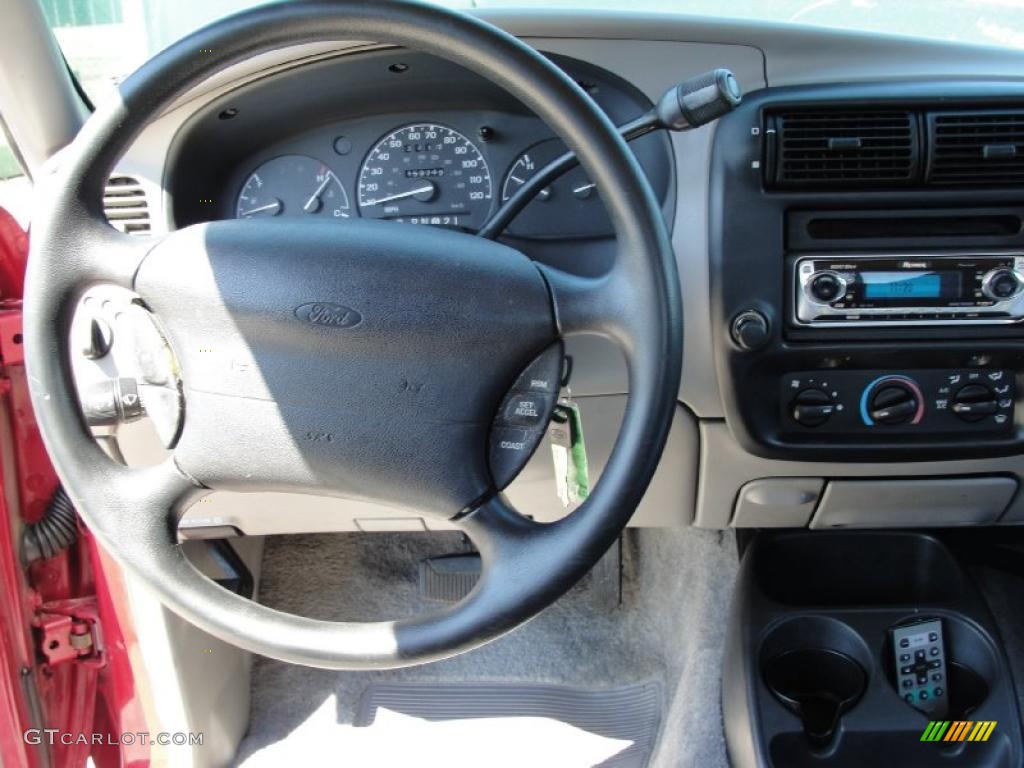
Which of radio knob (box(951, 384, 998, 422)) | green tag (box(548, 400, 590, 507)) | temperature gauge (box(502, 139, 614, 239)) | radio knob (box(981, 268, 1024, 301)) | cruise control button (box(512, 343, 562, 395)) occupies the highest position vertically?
temperature gauge (box(502, 139, 614, 239))

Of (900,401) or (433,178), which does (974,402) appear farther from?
Result: (433,178)

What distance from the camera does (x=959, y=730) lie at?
4.99 feet

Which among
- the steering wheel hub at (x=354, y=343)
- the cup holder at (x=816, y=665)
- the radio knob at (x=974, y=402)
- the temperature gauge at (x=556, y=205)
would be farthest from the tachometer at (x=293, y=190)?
the cup holder at (x=816, y=665)

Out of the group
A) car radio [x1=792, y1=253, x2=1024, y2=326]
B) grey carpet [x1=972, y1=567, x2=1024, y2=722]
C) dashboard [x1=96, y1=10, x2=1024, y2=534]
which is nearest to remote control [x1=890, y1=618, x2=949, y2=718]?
grey carpet [x1=972, y1=567, x2=1024, y2=722]

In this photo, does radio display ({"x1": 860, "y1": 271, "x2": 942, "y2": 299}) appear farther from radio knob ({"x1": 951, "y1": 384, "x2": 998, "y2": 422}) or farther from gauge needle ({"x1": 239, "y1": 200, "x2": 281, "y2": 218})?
gauge needle ({"x1": 239, "y1": 200, "x2": 281, "y2": 218})

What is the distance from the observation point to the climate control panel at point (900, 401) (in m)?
1.26

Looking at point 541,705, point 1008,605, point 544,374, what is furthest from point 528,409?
point 1008,605

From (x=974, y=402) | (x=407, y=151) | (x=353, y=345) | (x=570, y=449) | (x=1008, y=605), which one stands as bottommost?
(x=1008, y=605)

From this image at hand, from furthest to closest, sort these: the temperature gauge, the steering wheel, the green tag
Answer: the temperature gauge, the green tag, the steering wheel

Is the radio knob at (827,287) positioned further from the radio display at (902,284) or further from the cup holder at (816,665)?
the cup holder at (816,665)

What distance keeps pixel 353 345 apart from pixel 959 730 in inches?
47.0

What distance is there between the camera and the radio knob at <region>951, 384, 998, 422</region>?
4.16 ft

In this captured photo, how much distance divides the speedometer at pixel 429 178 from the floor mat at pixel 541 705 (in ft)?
3.29

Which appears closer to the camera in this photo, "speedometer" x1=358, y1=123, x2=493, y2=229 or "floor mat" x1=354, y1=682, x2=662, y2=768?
"speedometer" x1=358, y1=123, x2=493, y2=229
